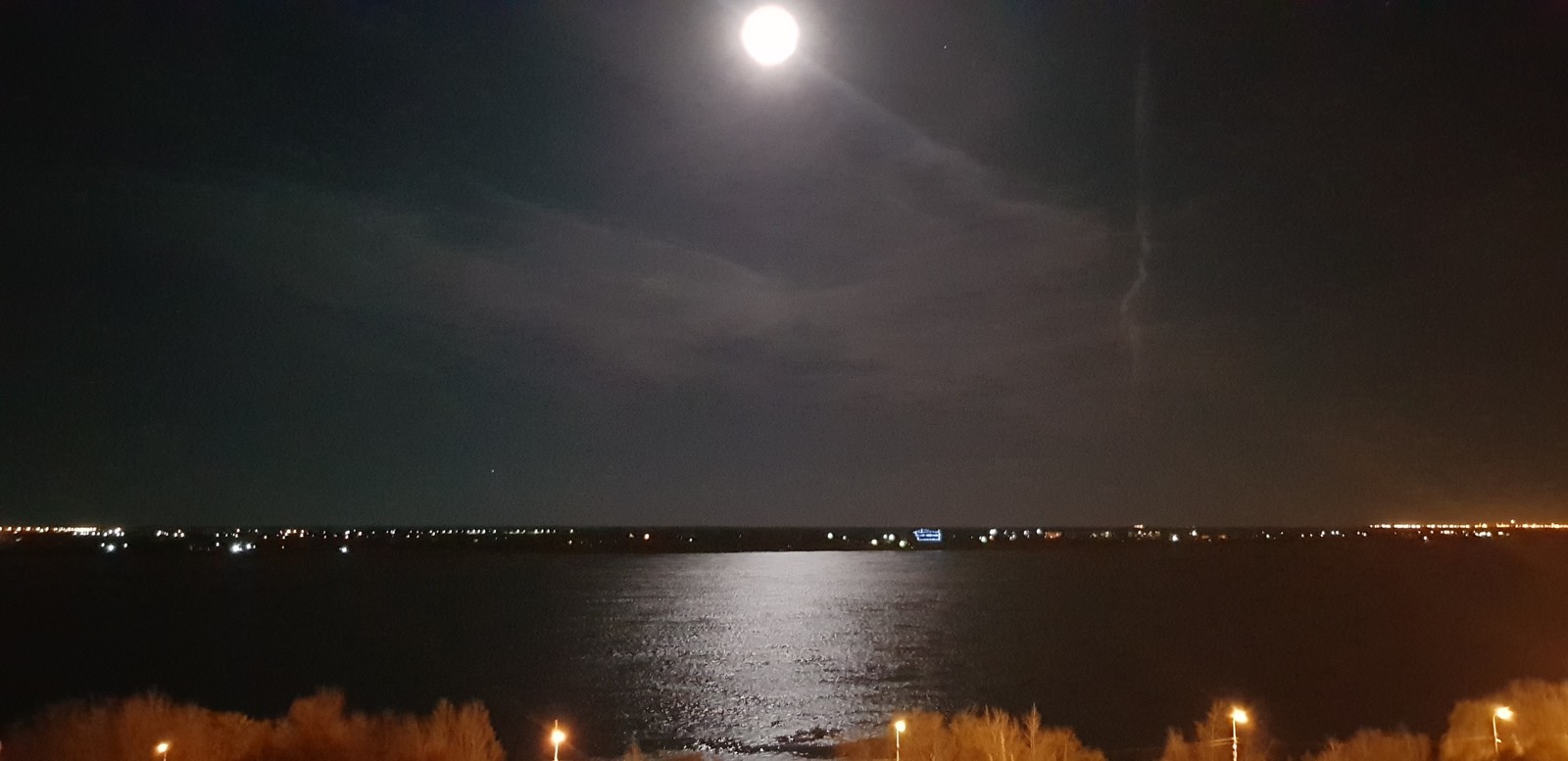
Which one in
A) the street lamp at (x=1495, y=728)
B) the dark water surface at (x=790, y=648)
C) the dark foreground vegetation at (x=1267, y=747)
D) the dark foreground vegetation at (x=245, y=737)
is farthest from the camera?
the dark water surface at (x=790, y=648)

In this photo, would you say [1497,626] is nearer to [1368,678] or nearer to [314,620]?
[1368,678]

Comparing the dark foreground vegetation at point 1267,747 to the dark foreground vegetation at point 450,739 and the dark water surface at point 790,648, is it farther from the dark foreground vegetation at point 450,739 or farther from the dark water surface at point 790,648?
the dark water surface at point 790,648

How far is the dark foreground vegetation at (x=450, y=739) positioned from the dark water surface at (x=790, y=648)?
21.5 ft

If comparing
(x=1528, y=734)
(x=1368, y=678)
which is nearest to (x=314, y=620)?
(x=1368, y=678)

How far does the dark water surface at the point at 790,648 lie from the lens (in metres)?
38.1

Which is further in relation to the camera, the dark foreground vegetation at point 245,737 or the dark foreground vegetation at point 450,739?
the dark foreground vegetation at point 245,737

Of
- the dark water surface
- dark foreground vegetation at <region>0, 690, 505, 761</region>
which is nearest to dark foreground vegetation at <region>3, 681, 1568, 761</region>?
dark foreground vegetation at <region>0, 690, 505, 761</region>

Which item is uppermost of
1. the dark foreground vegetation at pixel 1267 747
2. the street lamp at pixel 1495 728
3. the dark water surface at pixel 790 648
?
the street lamp at pixel 1495 728

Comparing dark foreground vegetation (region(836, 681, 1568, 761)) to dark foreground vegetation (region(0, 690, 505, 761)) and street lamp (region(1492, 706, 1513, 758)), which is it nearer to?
street lamp (region(1492, 706, 1513, 758))

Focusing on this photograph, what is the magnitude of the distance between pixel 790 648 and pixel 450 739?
31.9m

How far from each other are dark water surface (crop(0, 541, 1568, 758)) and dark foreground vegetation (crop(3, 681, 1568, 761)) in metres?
6.55

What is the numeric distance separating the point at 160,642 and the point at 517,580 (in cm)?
5482

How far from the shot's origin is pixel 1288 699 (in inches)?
1577

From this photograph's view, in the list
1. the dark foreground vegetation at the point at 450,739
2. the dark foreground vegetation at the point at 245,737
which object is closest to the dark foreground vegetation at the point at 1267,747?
the dark foreground vegetation at the point at 450,739
